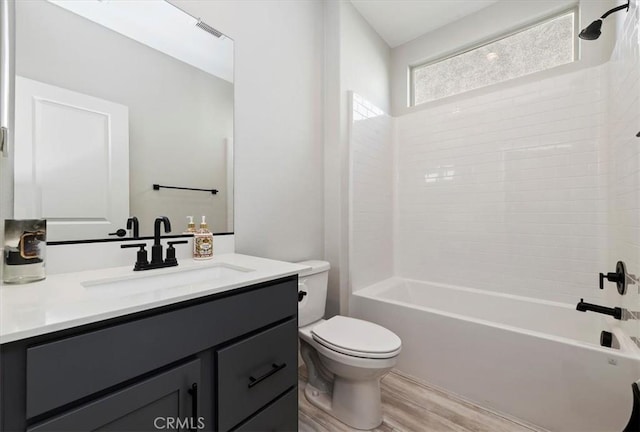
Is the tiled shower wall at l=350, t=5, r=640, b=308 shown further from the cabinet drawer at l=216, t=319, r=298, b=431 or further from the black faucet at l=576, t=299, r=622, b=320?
the cabinet drawer at l=216, t=319, r=298, b=431

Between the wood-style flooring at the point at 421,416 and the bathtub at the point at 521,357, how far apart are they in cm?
7

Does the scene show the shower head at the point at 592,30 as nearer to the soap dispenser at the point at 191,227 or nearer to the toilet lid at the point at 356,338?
the toilet lid at the point at 356,338

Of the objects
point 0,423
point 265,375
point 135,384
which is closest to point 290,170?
point 265,375

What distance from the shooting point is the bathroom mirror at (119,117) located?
981 mm

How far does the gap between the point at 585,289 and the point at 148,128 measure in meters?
2.73

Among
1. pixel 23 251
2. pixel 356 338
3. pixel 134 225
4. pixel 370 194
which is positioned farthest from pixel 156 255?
pixel 370 194

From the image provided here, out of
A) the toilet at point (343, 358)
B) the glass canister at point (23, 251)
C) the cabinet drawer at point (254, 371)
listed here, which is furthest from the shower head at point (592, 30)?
the glass canister at point (23, 251)

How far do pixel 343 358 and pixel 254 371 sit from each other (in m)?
0.57

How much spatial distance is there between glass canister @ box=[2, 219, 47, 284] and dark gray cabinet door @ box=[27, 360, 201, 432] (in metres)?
0.51

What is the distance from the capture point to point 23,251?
85 cm

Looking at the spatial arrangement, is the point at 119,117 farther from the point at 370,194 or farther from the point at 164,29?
the point at 370,194

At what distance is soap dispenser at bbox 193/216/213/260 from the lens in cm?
133

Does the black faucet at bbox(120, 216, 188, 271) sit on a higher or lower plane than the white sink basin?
higher

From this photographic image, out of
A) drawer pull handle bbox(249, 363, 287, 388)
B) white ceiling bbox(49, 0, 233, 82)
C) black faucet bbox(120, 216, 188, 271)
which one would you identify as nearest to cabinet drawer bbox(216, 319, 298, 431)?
drawer pull handle bbox(249, 363, 287, 388)
